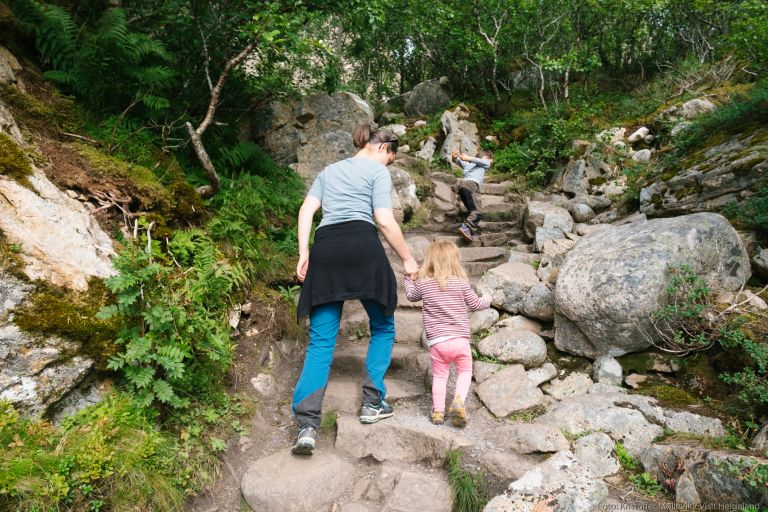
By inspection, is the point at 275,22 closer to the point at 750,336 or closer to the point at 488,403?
the point at 488,403

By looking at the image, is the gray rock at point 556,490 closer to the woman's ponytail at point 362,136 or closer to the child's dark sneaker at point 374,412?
the child's dark sneaker at point 374,412

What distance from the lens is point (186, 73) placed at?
21.2ft

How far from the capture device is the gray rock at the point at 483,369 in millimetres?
4730

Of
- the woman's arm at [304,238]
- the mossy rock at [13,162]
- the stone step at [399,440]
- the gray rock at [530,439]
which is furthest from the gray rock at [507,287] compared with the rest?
the mossy rock at [13,162]

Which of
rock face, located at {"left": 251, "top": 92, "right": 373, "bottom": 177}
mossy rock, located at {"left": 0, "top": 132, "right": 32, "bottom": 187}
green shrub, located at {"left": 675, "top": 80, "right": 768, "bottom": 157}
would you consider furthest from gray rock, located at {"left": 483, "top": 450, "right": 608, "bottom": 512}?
rock face, located at {"left": 251, "top": 92, "right": 373, "bottom": 177}

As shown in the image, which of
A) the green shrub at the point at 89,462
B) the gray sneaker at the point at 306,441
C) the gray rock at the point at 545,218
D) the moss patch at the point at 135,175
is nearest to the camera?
the green shrub at the point at 89,462

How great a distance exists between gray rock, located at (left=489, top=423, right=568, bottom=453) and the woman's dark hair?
8.51 ft

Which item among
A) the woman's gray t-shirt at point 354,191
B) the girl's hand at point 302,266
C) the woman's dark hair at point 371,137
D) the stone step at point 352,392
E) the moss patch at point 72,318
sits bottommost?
the stone step at point 352,392

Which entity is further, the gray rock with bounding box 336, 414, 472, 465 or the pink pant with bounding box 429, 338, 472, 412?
the pink pant with bounding box 429, 338, 472, 412

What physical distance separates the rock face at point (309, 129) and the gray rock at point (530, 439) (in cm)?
658

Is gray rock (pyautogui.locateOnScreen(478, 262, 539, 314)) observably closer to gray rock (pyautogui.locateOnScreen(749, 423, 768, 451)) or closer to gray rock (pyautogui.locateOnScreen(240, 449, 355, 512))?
gray rock (pyautogui.locateOnScreen(749, 423, 768, 451))

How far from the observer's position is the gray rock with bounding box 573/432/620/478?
3.40 m

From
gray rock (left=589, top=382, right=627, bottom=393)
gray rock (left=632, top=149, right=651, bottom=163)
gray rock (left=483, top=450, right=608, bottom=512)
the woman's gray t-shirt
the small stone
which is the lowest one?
gray rock (left=589, top=382, right=627, bottom=393)

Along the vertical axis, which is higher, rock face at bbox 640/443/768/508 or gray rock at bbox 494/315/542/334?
rock face at bbox 640/443/768/508
